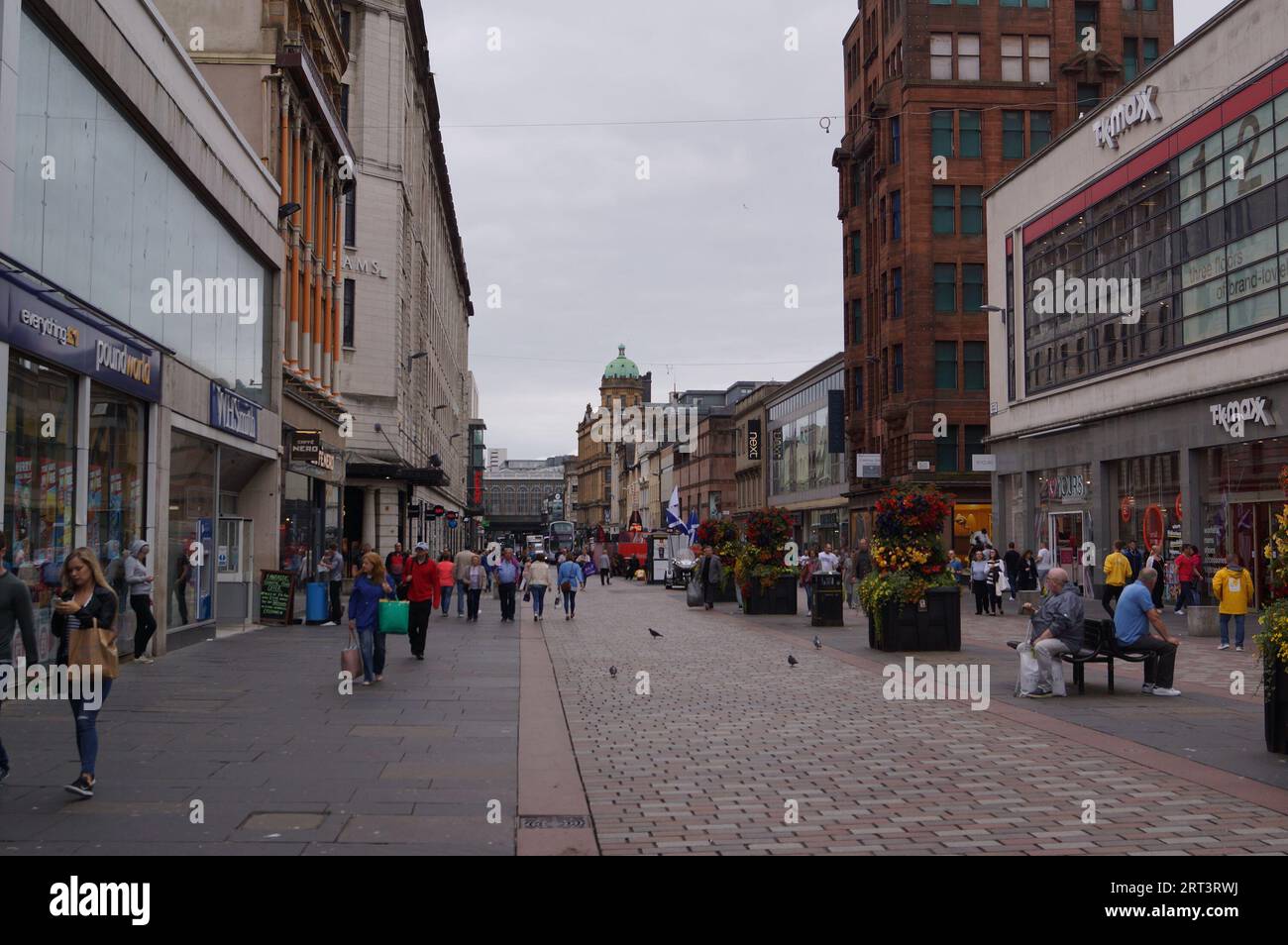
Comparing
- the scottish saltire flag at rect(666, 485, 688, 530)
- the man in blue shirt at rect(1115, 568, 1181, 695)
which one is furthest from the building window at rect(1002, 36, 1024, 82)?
the man in blue shirt at rect(1115, 568, 1181, 695)

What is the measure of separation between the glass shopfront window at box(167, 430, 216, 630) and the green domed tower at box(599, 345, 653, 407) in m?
170

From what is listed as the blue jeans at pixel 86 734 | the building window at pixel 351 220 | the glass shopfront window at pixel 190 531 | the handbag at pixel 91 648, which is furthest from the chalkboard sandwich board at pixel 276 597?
the building window at pixel 351 220

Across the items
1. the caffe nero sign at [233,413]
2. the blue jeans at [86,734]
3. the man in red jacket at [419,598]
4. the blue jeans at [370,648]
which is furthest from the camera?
the caffe nero sign at [233,413]

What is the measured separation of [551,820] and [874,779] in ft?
8.42

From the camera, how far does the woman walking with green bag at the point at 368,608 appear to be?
14555 millimetres

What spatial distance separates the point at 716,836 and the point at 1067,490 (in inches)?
1314

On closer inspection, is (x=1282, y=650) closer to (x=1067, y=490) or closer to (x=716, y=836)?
(x=716, y=836)

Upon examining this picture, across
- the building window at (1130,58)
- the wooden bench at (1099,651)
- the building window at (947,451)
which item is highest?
the building window at (1130,58)

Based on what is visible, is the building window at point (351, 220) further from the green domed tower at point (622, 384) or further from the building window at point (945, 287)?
the green domed tower at point (622, 384)

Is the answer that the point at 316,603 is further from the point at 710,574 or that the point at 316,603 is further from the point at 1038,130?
the point at 1038,130

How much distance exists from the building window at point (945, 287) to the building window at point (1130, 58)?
35.8 feet

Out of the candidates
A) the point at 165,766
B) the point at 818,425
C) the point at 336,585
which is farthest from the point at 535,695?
the point at 818,425

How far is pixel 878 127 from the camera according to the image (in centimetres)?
5672

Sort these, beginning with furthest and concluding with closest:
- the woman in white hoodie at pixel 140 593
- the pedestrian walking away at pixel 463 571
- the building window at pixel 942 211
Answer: the building window at pixel 942 211, the pedestrian walking away at pixel 463 571, the woman in white hoodie at pixel 140 593
